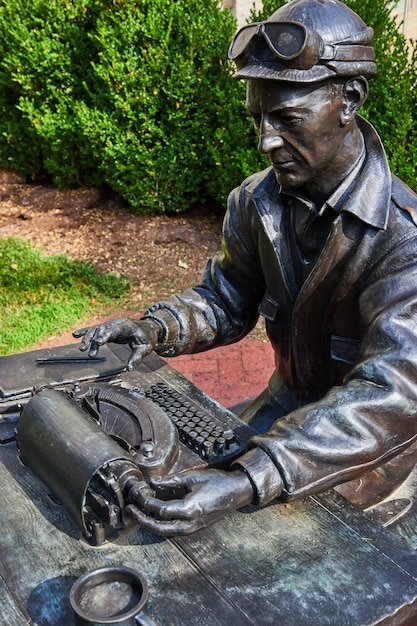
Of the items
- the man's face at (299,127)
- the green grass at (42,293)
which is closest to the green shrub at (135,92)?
the green grass at (42,293)

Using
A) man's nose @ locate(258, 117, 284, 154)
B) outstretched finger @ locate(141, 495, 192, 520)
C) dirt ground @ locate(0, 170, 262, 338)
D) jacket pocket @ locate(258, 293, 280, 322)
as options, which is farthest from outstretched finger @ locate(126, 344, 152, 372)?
dirt ground @ locate(0, 170, 262, 338)

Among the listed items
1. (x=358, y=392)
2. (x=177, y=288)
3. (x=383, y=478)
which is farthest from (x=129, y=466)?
(x=177, y=288)

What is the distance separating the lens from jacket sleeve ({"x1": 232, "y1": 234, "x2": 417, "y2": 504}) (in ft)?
6.81

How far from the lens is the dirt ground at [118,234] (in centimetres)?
676

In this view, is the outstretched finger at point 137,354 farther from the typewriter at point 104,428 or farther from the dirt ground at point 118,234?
the dirt ground at point 118,234

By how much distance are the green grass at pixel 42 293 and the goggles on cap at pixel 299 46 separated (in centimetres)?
406

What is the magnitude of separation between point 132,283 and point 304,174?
447 centimetres

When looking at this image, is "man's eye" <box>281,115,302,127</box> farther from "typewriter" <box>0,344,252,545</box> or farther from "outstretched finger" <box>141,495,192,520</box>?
"outstretched finger" <box>141,495,192,520</box>

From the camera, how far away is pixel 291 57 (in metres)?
2.06

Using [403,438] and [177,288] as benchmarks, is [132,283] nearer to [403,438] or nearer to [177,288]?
[177,288]

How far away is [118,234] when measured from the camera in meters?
7.42

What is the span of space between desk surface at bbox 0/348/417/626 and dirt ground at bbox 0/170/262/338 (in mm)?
4237

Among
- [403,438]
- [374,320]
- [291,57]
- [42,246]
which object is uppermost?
[291,57]

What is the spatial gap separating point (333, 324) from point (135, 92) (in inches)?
198
